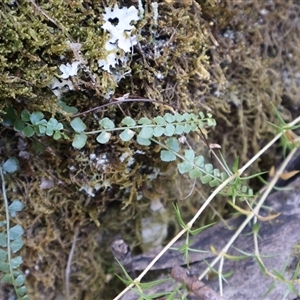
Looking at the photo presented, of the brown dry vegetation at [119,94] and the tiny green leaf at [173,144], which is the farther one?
the tiny green leaf at [173,144]

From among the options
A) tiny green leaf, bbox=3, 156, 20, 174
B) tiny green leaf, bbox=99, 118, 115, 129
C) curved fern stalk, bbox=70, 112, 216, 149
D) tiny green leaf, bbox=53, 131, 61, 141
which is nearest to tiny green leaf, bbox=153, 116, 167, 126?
curved fern stalk, bbox=70, 112, 216, 149

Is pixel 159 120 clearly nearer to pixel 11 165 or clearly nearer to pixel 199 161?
pixel 199 161

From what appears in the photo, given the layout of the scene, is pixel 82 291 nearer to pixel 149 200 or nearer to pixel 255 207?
pixel 149 200

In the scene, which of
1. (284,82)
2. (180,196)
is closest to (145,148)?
(180,196)

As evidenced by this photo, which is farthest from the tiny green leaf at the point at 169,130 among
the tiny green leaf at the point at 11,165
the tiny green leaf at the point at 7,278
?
the tiny green leaf at the point at 7,278

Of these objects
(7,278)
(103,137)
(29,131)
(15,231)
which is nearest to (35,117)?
(29,131)

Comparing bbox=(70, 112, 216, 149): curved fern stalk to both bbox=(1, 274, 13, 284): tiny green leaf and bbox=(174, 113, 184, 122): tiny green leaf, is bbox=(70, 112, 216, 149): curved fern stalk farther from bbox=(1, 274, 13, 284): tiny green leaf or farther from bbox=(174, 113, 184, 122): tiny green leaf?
bbox=(1, 274, 13, 284): tiny green leaf

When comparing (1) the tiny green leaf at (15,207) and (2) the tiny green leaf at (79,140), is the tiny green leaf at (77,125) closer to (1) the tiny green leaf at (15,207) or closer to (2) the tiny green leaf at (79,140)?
(2) the tiny green leaf at (79,140)
